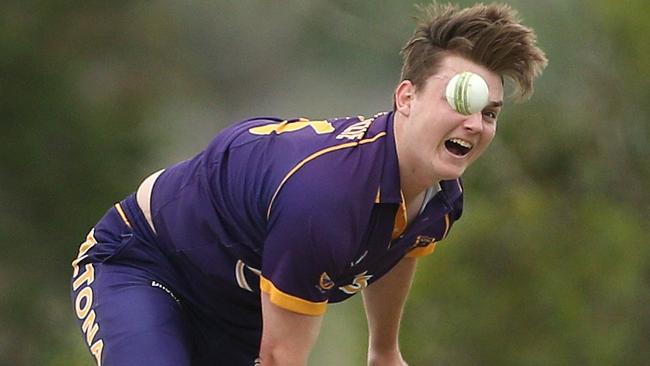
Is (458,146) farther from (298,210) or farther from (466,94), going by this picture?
(298,210)

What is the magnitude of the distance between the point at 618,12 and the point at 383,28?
145 inches

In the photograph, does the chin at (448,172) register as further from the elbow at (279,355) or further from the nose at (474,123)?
the elbow at (279,355)

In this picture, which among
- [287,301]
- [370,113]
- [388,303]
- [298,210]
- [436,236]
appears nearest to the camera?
[298,210]

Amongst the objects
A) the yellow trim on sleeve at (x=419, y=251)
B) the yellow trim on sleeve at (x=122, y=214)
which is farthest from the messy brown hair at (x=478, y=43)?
the yellow trim on sleeve at (x=122, y=214)

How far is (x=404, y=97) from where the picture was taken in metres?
3.81

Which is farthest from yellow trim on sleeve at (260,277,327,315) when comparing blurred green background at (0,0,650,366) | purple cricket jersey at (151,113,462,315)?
blurred green background at (0,0,650,366)

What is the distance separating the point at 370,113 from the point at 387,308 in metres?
9.89

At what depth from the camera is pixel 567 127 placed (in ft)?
35.8

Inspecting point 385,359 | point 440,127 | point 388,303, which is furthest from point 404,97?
point 385,359

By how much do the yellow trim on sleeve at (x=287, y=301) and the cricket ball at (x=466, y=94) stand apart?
59 centimetres

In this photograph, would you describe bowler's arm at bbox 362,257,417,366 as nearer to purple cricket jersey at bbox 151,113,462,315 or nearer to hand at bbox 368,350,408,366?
hand at bbox 368,350,408,366

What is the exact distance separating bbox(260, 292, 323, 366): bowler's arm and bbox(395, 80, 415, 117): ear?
1.80 feet

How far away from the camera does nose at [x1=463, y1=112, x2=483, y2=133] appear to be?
12.2 feet

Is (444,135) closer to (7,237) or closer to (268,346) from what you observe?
(268,346)
